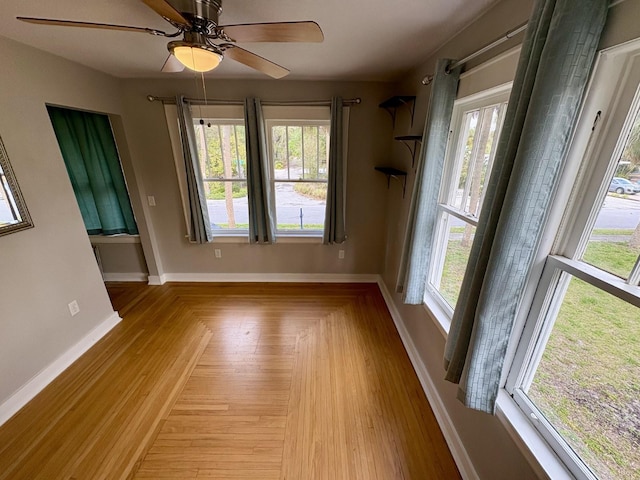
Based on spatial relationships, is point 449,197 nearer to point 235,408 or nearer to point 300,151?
point 300,151

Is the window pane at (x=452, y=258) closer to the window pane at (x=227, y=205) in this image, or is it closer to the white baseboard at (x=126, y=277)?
the window pane at (x=227, y=205)

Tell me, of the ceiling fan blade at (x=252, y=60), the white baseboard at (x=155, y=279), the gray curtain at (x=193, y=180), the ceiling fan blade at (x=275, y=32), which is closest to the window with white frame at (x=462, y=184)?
the ceiling fan blade at (x=275, y=32)

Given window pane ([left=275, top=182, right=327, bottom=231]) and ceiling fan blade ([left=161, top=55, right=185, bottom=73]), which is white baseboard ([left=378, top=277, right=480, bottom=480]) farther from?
ceiling fan blade ([left=161, top=55, right=185, bottom=73])

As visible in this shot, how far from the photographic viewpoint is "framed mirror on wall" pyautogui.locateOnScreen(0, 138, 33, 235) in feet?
5.38

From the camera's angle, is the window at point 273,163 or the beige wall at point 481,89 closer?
the beige wall at point 481,89

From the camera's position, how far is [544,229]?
0.90 metres

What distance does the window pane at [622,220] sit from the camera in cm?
73

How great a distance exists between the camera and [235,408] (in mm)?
1713

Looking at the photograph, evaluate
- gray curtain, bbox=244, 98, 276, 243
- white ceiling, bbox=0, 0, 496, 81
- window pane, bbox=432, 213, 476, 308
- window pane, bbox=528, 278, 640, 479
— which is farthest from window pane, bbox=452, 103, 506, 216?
gray curtain, bbox=244, 98, 276, 243

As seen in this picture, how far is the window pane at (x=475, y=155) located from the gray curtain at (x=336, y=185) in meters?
1.35

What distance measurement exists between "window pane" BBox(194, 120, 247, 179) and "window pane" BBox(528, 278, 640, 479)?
2917mm

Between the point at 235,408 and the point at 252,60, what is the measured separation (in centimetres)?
220

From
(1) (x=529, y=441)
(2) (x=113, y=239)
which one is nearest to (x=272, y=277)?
(2) (x=113, y=239)

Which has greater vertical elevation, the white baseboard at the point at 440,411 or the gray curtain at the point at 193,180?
the gray curtain at the point at 193,180
